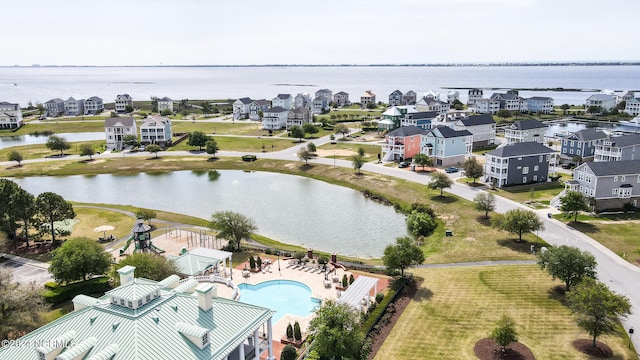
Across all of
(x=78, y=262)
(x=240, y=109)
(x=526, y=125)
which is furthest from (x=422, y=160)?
(x=240, y=109)

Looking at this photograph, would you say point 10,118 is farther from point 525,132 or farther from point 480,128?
point 525,132

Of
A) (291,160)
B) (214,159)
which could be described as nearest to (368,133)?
(291,160)

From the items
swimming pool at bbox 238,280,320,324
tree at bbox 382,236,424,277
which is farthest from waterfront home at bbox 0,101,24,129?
tree at bbox 382,236,424,277

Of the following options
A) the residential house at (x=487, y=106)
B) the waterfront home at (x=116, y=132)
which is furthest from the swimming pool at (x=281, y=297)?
the residential house at (x=487, y=106)

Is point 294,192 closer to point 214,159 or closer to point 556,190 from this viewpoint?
point 214,159

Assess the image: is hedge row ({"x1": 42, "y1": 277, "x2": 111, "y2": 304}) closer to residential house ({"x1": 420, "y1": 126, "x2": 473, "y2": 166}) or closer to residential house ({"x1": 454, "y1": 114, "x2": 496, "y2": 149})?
residential house ({"x1": 420, "y1": 126, "x2": 473, "y2": 166})
